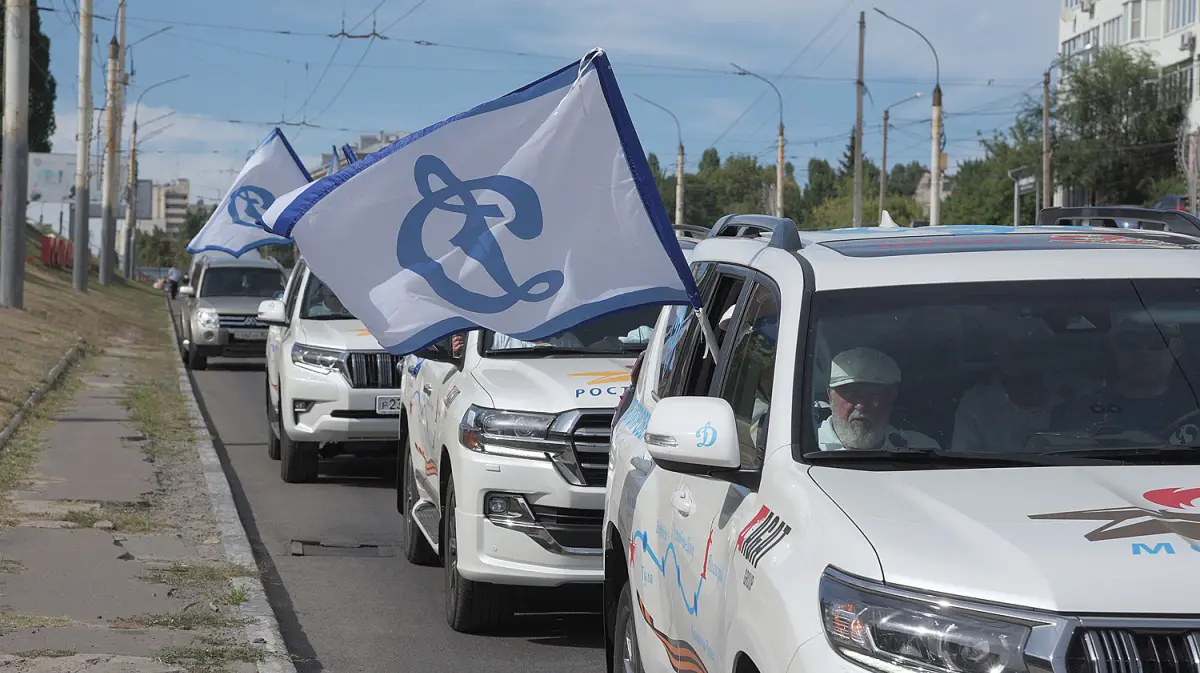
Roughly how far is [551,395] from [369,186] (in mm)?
1546

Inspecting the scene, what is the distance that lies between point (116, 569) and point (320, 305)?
5.91 meters

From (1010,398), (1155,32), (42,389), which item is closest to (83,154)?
(42,389)

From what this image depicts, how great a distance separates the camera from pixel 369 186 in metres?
6.49

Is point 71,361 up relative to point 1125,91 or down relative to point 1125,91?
down

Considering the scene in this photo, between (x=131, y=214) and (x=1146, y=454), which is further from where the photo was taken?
(x=131, y=214)

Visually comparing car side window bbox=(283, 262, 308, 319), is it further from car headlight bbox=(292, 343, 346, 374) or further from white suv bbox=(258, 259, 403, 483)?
car headlight bbox=(292, 343, 346, 374)

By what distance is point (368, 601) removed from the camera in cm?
852

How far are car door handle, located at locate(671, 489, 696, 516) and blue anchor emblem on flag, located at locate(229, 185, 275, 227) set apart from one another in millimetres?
12233

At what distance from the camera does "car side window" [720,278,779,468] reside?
13.7 feet

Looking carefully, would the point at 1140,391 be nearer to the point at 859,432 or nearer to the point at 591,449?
the point at 859,432

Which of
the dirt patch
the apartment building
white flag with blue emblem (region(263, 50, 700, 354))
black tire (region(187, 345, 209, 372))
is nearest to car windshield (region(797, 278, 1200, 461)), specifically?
white flag with blue emblem (region(263, 50, 700, 354))

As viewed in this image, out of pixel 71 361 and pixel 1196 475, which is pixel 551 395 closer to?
pixel 1196 475

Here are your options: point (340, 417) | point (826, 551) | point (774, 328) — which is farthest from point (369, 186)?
point (340, 417)

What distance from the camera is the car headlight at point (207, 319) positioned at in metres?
26.5
